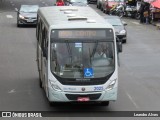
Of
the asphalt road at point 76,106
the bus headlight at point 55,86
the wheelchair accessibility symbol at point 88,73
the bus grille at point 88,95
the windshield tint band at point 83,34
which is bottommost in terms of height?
the asphalt road at point 76,106

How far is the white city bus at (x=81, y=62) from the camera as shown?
16047mm

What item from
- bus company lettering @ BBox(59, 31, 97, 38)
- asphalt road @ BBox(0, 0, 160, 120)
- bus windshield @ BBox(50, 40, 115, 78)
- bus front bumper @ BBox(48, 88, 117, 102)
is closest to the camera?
bus front bumper @ BBox(48, 88, 117, 102)

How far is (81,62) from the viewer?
16.2m

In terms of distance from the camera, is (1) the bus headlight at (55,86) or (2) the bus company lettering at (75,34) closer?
(1) the bus headlight at (55,86)

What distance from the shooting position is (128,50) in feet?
103

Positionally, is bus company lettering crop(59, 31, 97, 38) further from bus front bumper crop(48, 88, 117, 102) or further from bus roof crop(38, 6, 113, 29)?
bus front bumper crop(48, 88, 117, 102)

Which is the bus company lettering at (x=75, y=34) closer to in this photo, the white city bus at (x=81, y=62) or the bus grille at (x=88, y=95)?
the white city bus at (x=81, y=62)

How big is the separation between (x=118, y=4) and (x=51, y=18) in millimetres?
36069

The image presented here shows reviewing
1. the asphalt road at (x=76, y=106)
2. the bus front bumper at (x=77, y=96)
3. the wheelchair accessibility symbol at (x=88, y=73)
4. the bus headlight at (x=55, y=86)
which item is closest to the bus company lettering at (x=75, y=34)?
the wheelchair accessibility symbol at (x=88, y=73)

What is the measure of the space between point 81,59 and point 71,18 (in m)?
1.48

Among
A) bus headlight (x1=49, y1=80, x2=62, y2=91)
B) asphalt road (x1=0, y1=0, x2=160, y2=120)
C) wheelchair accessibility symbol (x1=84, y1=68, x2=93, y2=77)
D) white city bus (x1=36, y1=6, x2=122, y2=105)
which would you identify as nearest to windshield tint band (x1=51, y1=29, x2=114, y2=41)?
white city bus (x1=36, y1=6, x2=122, y2=105)

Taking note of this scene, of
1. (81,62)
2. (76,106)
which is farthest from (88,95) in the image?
(76,106)

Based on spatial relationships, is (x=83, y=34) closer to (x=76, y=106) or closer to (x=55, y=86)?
(x=55, y=86)

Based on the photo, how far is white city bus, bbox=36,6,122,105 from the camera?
16047 millimetres
